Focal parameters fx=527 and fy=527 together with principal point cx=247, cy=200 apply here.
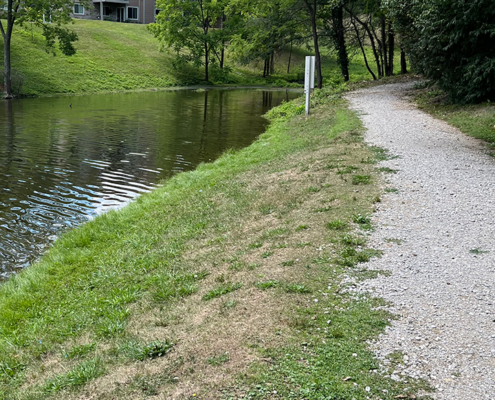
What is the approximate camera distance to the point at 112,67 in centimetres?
4756

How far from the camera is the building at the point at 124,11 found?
69.3m

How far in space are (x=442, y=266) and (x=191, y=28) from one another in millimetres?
51919

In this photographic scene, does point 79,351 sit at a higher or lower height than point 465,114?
lower

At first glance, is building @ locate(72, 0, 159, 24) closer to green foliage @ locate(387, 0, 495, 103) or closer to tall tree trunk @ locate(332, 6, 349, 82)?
tall tree trunk @ locate(332, 6, 349, 82)

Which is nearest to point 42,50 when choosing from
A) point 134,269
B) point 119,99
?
point 119,99

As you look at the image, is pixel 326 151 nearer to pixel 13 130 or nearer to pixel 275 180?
pixel 275 180

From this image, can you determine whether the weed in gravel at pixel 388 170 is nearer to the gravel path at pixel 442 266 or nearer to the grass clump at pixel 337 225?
the gravel path at pixel 442 266

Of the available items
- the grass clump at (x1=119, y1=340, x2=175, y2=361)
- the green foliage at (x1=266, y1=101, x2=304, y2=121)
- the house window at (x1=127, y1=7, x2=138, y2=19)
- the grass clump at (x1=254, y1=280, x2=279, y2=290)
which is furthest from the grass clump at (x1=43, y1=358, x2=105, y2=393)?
the house window at (x1=127, y1=7, x2=138, y2=19)

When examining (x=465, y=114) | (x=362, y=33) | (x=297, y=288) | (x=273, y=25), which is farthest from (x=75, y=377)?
(x=362, y=33)

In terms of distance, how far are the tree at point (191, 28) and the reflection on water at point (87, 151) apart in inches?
793

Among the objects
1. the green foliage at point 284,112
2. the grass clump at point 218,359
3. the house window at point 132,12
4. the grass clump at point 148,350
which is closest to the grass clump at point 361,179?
the grass clump at point 148,350

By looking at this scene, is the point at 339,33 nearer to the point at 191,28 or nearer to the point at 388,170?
the point at 191,28

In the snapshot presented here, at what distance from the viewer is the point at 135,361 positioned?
507cm

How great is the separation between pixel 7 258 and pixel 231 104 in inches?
1090
